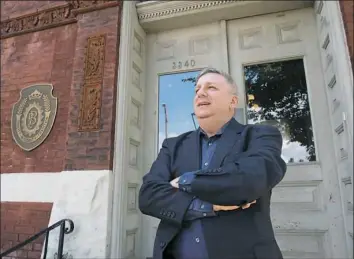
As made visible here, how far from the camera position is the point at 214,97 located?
1.47 m

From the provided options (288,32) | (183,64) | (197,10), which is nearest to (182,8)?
(197,10)

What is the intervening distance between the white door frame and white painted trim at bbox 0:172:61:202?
815 mm

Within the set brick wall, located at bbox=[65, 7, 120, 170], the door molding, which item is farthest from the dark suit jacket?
the door molding

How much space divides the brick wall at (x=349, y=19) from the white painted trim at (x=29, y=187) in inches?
128

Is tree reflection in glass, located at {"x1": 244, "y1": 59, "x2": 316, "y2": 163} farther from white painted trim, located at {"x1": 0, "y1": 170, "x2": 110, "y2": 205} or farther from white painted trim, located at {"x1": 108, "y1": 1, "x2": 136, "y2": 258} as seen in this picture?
white painted trim, located at {"x1": 0, "y1": 170, "x2": 110, "y2": 205}

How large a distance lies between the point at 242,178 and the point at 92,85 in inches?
97.8

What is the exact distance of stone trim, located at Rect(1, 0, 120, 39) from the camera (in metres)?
3.53

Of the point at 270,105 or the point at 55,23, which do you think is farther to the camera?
the point at 55,23

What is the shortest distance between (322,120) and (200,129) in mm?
2010

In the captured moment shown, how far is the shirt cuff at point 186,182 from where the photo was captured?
49.8 inches

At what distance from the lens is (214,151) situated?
1.42m

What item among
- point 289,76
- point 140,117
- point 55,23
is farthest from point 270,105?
point 55,23

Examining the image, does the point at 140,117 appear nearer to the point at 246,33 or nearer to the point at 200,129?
the point at 246,33

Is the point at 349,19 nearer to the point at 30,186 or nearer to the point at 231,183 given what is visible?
the point at 231,183
